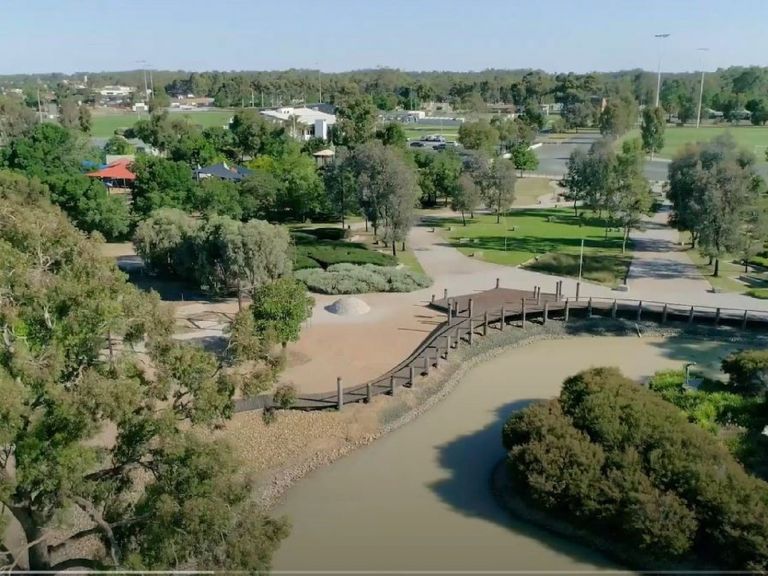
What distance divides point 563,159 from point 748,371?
59.1 m

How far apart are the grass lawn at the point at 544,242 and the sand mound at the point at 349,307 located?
10.0m

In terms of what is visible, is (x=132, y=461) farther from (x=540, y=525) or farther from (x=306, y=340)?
(x=306, y=340)

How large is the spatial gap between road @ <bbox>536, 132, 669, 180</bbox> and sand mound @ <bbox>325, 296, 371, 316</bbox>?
1261 inches

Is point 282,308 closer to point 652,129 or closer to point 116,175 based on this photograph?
point 116,175

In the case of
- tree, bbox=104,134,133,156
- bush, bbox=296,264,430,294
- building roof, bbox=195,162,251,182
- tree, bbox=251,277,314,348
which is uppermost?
tree, bbox=104,134,133,156

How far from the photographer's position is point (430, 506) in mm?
16953

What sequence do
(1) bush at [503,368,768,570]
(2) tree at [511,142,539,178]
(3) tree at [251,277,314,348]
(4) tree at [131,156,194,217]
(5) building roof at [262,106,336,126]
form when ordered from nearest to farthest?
1. (1) bush at [503,368,768,570]
2. (3) tree at [251,277,314,348]
3. (4) tree at [131,156,194,217]
4. (2) tree at [511,142,539,178]
5. (5) building roof at [262,106,336,126]

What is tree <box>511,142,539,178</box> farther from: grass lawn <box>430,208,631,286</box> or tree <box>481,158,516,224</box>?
tree <box>481,158,516,224</box>

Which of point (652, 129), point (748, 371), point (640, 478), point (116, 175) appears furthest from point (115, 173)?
point (652, 129)

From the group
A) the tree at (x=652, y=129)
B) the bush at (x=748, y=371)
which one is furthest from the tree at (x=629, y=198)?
the tree at (x=652, y=129)

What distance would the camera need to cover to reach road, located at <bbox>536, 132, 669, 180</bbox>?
2640 inches

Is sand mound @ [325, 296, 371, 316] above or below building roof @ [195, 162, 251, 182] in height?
below

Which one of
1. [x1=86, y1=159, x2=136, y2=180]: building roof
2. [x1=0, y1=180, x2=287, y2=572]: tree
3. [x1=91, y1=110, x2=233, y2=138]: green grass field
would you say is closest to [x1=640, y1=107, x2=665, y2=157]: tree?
[x1=86, y1=159, x2=136, y2=180]: building roof

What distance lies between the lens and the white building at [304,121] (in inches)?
3381
